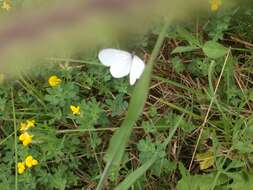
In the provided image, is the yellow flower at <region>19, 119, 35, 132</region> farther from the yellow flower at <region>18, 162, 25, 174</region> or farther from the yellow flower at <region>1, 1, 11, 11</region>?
the yellow flower at <region>1, 1, 11, 11</region>

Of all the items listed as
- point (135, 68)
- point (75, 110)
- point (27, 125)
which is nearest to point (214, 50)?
point (135, 68)

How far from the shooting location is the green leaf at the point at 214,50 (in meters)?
1.49

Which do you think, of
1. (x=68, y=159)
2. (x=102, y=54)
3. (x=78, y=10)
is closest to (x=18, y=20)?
(x=78, y=10)

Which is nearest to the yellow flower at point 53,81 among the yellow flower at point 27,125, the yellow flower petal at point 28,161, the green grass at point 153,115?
the green grass at point 153,115

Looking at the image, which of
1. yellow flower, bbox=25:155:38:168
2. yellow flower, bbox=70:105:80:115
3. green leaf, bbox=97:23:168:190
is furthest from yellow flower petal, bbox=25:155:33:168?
green leaf, bbox=97:23:168:190

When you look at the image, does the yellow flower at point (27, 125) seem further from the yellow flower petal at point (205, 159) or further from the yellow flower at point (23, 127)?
the yellow flower petal at point (205, 159)

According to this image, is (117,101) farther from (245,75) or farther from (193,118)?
(245,75)

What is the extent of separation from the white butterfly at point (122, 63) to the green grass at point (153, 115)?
0.21 ft

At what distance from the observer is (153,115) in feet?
5.24

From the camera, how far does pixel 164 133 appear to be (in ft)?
5.25

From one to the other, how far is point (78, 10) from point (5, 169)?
5.02ft

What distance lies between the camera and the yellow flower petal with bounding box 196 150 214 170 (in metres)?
1.52

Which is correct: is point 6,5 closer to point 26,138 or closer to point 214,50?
point 26,138

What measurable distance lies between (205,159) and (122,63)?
17.0 inches
